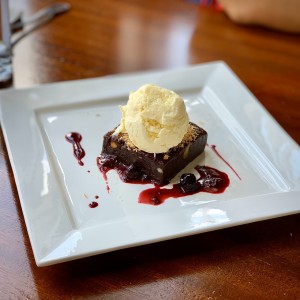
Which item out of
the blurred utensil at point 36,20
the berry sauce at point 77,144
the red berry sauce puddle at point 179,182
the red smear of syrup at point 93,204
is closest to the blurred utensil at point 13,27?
the blurred utensil at point 36,20

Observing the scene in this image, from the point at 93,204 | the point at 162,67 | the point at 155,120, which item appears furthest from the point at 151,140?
the point at 162,67

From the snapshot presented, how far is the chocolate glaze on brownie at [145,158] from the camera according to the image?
1.19 meters

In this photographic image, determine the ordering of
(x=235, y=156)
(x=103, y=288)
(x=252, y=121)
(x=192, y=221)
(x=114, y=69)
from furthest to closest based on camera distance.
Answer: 1. (x=114, y=69)
2. (x=252, y=121)
3. (x=235, y=156)
4. (x=192, y=221)
5. (x=103, y=288)

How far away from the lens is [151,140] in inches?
46.5

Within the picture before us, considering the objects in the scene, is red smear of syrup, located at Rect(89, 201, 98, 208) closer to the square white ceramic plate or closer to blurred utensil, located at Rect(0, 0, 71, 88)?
the square white ceramic plate

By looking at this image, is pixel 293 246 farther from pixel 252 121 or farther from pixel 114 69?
pixel 114 69

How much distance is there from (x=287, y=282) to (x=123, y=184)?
17.3 inches

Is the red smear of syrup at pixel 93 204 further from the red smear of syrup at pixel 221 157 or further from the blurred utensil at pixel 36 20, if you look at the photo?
the blurred utensil at pixel 36 20

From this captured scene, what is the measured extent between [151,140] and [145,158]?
2.1 inches

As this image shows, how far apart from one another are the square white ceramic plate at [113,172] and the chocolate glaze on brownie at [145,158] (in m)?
0.03

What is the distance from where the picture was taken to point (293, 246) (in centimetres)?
108

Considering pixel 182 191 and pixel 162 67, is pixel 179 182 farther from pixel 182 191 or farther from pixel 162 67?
pixel 162 67

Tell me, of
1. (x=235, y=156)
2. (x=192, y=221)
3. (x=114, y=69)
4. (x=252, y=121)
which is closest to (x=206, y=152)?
(x=235, y=156)

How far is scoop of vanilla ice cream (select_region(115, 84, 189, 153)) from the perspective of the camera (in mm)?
1180
